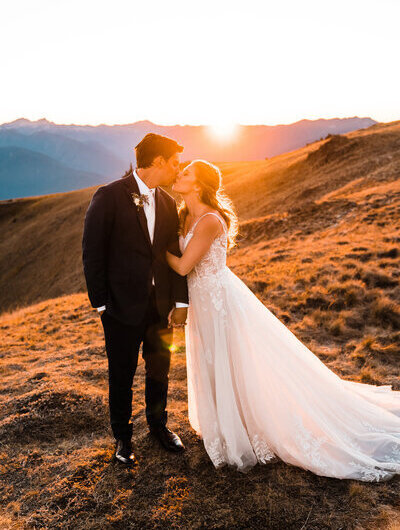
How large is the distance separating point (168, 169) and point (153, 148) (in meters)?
0.24

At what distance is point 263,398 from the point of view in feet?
11.7

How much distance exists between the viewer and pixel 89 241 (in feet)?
10.9

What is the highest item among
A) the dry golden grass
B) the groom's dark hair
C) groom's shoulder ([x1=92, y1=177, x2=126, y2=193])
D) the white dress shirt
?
the groom's dark hair

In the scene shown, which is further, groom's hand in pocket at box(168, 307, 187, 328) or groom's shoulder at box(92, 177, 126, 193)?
groom's hand in pocket at box(168, 307, 187, 328)

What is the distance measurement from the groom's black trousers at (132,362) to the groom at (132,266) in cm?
1

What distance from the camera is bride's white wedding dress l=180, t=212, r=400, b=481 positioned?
11.4 feet

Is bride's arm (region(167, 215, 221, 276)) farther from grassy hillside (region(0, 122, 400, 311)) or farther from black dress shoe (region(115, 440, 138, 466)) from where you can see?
grassy hillside (region(0, 122, 400, 311))

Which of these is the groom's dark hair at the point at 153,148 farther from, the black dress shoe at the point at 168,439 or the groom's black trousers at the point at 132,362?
the black dress shoe at the point at 168,439

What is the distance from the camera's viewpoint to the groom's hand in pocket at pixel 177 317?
12.1 feet

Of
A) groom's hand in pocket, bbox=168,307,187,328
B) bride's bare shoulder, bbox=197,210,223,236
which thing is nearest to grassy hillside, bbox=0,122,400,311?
bride's bare shoulder, bbox=197,210,223,236

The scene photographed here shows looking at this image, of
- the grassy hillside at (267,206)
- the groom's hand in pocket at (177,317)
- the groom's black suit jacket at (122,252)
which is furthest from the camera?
the grassy hillside at (267,206)

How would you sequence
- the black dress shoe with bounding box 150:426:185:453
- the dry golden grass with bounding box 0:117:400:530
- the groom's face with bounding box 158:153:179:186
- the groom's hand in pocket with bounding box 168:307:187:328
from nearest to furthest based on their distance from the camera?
the dry golden grass with bounding box 0:117:400:530 → the groom's face with bounding box 158:153:179:186 → the groom's hand in pocket with bounding box 168:307:187:328 → the black dress shoe with bounding box 150:426:185:453

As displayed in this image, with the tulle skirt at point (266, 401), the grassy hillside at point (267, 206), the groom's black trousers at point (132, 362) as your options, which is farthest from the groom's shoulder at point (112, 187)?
the grassy hillside at point (267, 206)

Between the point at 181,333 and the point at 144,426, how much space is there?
11.2 ft
